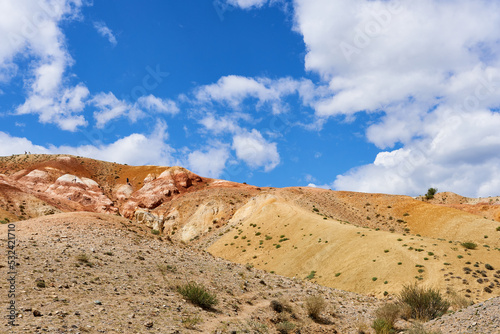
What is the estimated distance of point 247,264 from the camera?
95.2 ft

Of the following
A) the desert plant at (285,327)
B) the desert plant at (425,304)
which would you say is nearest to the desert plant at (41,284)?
the desert plant at (285,327)

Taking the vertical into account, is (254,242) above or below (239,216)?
below

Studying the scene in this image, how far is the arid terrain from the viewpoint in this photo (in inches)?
561

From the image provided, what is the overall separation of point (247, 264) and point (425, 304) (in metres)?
13.6

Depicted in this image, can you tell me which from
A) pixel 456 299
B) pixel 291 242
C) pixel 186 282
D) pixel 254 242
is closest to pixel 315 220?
pixel 291 242

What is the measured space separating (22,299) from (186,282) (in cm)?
844

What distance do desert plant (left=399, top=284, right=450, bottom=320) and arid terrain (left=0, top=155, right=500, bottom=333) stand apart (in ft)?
5.39

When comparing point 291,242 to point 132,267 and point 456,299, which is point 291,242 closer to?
point 456,299

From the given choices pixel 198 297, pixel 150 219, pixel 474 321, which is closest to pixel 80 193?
pixel 150 219

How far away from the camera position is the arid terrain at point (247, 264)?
46.8ft

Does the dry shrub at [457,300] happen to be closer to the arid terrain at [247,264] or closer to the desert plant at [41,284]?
the arid terrain at [247,264]

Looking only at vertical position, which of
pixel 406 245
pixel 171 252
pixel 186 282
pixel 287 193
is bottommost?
pixel 186 282

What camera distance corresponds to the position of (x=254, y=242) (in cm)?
5062

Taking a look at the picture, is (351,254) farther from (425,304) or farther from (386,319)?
(386,319)
